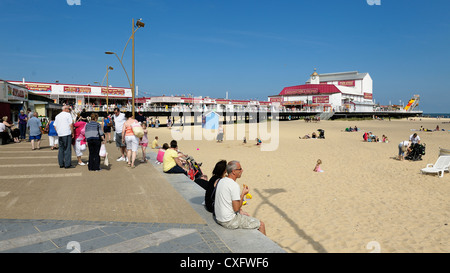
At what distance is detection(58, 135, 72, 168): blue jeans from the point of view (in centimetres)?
764

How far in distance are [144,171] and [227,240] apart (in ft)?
16.4

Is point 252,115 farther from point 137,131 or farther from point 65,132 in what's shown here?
point 65,132

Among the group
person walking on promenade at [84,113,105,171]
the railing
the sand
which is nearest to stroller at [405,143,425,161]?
the sand

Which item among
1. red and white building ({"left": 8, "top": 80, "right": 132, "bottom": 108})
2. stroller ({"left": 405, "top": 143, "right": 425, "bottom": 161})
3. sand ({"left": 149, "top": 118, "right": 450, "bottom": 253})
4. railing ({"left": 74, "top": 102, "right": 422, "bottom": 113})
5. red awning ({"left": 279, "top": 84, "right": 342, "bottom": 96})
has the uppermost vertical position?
red awning ({"left": 279, "top": 84, "right": 342, "bottom": 96})

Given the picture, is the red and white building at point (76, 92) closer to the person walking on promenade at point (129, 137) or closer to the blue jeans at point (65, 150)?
the blue jeans at point (65, 150)

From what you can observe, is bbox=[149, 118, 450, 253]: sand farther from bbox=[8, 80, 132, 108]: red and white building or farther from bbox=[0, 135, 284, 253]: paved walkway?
bbox=[8, 80, 132, 108]: red and white building

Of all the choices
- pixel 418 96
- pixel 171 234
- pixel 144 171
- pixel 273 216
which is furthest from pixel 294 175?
pixel 418 96

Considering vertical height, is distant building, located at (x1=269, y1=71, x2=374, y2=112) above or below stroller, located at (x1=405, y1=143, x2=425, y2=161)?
above

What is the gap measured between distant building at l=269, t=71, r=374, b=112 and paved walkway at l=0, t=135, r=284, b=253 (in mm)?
62367

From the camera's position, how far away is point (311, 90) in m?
75.5

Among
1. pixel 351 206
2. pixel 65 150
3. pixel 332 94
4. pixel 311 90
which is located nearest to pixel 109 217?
pixel 65 150

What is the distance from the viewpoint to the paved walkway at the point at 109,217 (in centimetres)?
336

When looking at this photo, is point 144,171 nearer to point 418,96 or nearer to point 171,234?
point 171,234
